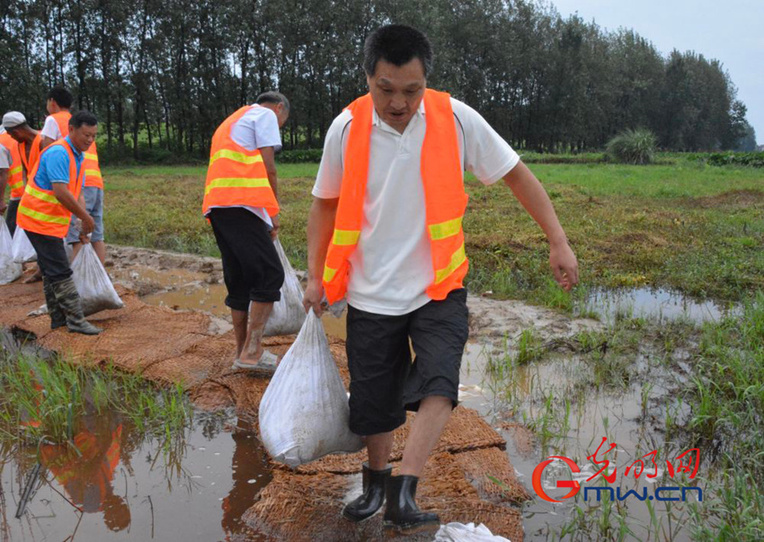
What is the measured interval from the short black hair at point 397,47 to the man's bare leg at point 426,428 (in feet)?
3.36

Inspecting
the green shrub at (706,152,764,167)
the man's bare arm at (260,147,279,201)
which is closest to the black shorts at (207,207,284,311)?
the man's bare arm at (260,147,279,201)

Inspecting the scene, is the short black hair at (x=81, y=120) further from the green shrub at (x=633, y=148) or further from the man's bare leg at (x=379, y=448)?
the green shrub at (x=633, y=148)

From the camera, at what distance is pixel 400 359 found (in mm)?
2318

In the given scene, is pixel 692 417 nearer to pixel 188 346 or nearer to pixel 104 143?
pixel 188 346

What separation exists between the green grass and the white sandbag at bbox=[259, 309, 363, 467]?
121 inches

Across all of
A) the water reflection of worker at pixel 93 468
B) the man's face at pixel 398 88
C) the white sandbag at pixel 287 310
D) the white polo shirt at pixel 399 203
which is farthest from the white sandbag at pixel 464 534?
the white sandbag at pixel 287 310

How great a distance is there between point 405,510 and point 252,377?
1.81m

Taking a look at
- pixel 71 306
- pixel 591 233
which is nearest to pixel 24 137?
pixel 71 306

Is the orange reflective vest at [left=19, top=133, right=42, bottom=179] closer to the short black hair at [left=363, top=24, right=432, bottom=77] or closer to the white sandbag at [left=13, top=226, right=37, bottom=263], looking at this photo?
the white sandbag at [left=13, top=226, right=37, bottom=263]

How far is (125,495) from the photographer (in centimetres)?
268

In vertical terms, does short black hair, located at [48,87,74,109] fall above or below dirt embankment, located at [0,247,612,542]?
above

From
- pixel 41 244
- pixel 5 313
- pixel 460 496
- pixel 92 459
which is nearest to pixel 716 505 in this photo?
pixel 460 496

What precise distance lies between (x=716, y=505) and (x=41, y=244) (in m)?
4.23

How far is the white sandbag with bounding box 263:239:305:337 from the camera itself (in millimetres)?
4059
